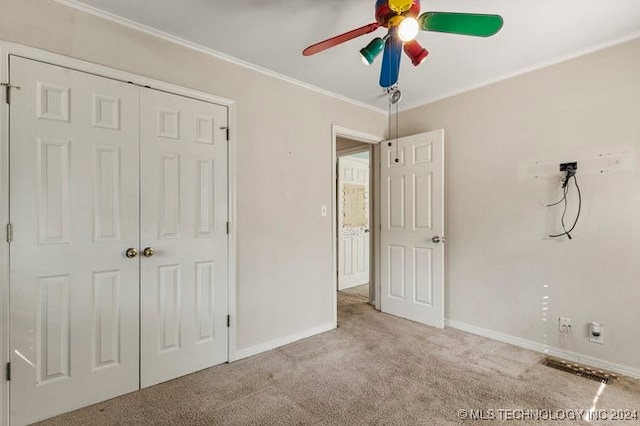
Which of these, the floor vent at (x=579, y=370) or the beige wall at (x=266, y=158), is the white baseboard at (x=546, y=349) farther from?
the beige wall at (x=266, y=158)

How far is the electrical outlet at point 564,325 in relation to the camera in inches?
104

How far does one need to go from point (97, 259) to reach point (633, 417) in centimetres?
340

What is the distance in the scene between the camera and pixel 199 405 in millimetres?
2035

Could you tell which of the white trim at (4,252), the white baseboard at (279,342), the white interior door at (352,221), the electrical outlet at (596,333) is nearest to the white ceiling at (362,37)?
the white trim at (4,252)

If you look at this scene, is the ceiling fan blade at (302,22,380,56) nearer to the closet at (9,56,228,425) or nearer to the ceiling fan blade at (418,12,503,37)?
the ceiling fan blade at (418,12,503,37)

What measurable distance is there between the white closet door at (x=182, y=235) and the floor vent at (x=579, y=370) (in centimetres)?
263

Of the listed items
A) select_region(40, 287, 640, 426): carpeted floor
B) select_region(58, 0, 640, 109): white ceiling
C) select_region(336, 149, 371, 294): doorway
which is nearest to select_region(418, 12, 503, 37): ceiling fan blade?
select_region(58, 0, 640, 109): white ceiling

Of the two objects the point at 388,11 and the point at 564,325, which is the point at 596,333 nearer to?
the point at 564,325

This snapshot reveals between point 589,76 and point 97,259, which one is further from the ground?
point 589,76

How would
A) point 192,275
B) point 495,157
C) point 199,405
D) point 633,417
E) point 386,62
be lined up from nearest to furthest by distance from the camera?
1. point 386,62
2. point 633,417
3. point 199,405
4. point 192,275
5. point 495,157

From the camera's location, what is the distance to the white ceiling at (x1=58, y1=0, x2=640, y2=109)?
1.96m

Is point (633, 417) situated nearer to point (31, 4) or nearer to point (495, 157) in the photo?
point (495, 157)

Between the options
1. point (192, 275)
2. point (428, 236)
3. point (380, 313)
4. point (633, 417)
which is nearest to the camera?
point (633, 417)

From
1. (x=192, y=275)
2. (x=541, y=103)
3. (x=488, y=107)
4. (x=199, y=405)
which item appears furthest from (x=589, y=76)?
(x=199, y=405)
